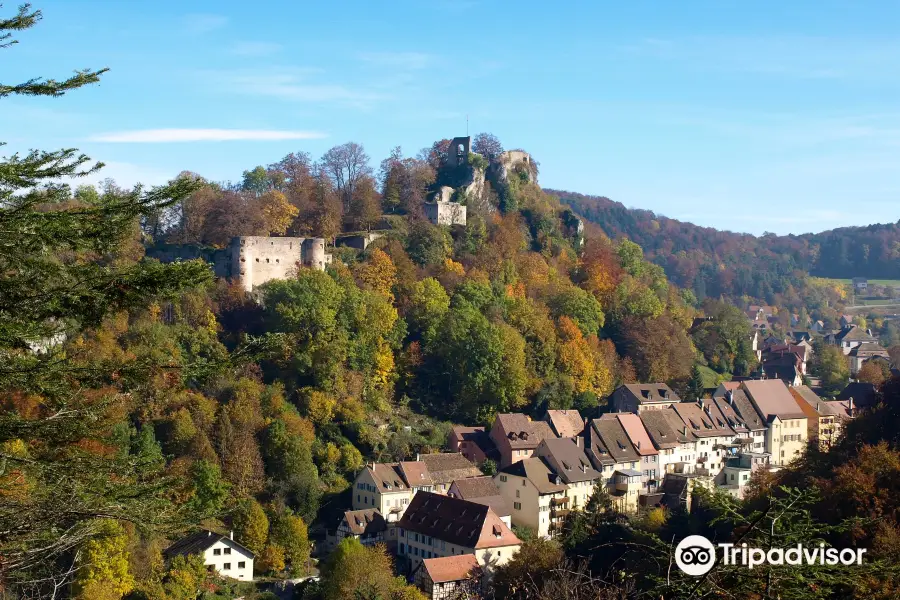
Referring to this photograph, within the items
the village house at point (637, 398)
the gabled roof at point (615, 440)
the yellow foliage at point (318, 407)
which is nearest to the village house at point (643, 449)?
the gabled roof at point (615, 440)

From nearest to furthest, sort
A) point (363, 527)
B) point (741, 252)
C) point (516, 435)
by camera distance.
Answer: point (363, 527), point (516, 435), point (741, 252)

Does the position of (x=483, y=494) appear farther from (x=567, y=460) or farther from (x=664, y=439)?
(x=664, y=439)

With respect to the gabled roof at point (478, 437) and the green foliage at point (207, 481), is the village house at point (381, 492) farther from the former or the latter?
the green foliage at point (207, 481)

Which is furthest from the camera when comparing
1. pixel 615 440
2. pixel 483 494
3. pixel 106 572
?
Result: pixel 615 440

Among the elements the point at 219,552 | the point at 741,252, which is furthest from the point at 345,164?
the point at 741,252

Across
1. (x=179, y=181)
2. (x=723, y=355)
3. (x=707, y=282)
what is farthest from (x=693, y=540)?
(x=707, y=282)

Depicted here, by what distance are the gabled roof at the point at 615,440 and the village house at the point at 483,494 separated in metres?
6.42

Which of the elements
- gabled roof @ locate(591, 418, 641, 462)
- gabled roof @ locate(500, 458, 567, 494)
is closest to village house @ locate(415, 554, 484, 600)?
gabled roof @ locate(500, 458, 567, 494)

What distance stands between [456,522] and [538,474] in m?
5.76

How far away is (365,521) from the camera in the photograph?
34781 mm

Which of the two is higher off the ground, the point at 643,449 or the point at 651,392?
the point at 651,392

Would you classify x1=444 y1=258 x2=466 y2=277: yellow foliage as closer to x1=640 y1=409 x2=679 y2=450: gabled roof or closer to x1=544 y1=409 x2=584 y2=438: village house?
x1=544 y1=409 x2=584 y2=438: village house

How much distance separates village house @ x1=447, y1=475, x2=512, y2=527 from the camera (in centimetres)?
3625

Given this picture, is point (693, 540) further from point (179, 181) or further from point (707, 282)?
point (707, 282)
